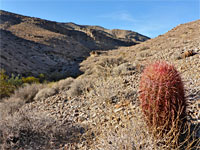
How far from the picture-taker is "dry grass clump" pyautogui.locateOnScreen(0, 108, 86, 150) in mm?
2990

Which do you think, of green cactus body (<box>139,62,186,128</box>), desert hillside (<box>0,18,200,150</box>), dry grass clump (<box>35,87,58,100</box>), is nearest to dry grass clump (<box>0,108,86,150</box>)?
desert hillside (<box>0,18,200,150</box>)

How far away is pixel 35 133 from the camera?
3.31 metres

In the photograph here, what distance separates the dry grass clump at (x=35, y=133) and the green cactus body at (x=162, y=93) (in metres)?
1.63

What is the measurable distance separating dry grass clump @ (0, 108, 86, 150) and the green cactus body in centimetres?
163

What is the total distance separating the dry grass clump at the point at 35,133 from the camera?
299cm

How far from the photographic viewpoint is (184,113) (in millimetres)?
2064

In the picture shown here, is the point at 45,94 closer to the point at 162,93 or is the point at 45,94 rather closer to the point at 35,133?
the point at 35,133

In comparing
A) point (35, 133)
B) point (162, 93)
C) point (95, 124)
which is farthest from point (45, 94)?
point (162, 93)

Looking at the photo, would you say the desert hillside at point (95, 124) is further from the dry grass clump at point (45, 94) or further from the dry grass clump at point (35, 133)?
the dry grass clump at point (45, 94)

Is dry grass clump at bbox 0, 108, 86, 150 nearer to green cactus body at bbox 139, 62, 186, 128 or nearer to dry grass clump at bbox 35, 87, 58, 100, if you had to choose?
green cactus body at bbox 139, 62, 186, 128

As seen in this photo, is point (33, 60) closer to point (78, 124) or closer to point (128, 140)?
point (78, 124)

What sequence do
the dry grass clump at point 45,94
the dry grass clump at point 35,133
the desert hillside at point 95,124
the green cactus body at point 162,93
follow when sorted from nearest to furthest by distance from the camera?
the green cactus body at point 162,93, the desert hillside at point 95,124, the dry grass clump at point 35,133, the dry grass clump at point 45,94

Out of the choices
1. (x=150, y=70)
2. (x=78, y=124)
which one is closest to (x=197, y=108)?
(x=150, y=70)

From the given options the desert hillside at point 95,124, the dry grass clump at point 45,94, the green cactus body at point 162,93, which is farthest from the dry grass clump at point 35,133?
the dry grass clump at point 45,94
